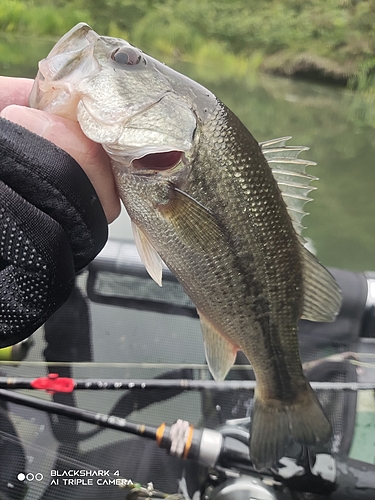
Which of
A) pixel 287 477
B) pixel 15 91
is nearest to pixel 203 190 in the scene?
pixel 15 91

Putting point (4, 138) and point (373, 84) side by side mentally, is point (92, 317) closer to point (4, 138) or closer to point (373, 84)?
point (4, 138)

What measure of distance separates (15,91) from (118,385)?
943 mm

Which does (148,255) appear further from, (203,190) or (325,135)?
(325,135)

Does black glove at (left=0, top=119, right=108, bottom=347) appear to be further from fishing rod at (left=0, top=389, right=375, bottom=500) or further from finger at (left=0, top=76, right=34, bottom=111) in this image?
fishing rod at (left=0, top=389, right=375, bottom=500)

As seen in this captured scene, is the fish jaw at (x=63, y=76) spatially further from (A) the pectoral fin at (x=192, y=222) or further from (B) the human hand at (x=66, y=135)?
(A) the pectoral fin at (x=192, y=222)

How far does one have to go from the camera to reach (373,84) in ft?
43.2

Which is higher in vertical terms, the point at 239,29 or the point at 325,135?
the point at 239,29

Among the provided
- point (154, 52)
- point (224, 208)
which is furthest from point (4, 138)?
point (154, 52)

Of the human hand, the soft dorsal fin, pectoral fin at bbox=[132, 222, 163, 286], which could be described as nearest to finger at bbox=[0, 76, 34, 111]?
the human hand

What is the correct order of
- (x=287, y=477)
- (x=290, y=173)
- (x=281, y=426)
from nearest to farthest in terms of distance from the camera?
(x=290, y=173), (x=281, y=426), (x=287, y=477)

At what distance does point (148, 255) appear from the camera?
0.96 m

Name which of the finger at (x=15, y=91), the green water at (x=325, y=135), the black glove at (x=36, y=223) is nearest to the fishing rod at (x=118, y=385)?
the black glove at (x=36, y=223)

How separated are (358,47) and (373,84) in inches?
128

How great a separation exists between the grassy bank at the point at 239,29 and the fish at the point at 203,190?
1333 centimetres
